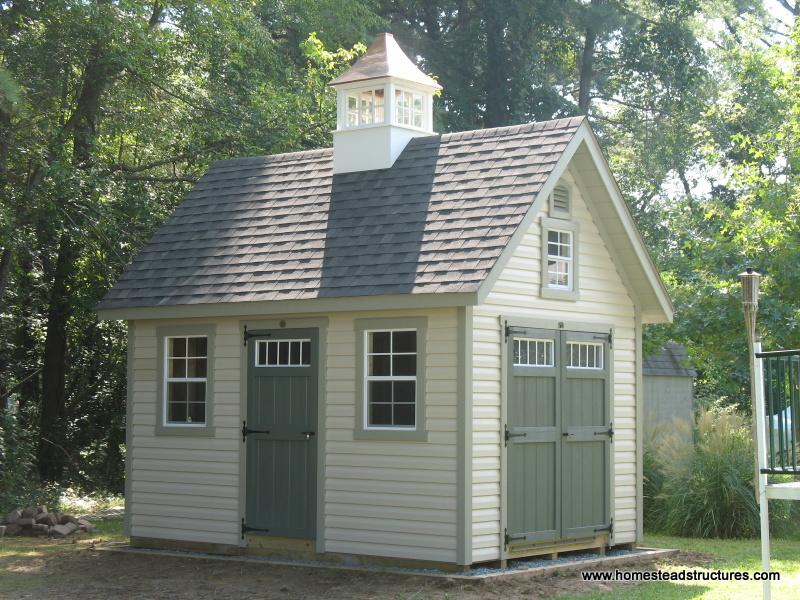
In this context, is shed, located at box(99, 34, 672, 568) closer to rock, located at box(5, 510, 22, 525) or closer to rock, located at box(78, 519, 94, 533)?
rock, located at box(78, 519, 94, 533)

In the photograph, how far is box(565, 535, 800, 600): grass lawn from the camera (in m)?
11.3

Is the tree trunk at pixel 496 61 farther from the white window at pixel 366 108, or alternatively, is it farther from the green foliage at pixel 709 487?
the white window at pixel 366 108

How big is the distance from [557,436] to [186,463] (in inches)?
168

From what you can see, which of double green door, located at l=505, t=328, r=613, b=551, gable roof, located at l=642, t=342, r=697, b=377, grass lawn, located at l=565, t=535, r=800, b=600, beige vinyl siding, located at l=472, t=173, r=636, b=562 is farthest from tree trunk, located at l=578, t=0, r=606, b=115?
double green door, located at l=505, t=328, r=613, b=551

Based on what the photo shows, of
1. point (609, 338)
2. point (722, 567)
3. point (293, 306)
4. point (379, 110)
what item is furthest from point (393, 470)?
point (379, 110)

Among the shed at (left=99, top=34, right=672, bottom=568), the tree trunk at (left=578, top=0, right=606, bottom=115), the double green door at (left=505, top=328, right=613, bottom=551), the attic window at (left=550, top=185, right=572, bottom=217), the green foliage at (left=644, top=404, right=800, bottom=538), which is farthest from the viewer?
the tree trunk at (left=578, top=0, right=606, bottom=115)

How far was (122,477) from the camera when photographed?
71.6 feet

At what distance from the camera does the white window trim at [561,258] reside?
42.1 ft

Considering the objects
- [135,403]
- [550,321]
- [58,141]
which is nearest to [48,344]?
[58,141]

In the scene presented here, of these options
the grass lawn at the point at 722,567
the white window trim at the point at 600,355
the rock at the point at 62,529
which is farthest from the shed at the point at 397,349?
the rock at the point at 62,529

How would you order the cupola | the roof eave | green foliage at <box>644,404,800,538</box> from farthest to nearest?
green foliage at <box>644,404,800,538</box> → the cupola → the roof eave

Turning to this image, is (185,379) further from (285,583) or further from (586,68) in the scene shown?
(586,68)

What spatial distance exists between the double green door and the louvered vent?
1366 mm

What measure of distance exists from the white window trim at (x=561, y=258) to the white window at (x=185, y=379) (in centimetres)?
396
